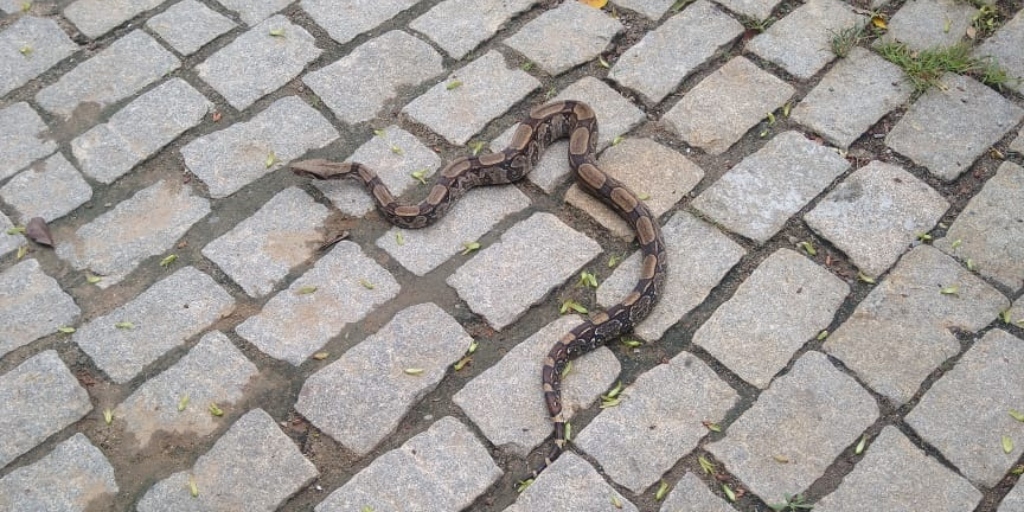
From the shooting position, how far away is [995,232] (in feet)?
19.2

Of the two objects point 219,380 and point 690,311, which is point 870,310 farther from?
point 219,380

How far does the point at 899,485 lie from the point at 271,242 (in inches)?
152

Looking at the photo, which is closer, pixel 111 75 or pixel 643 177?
pixel 643 177

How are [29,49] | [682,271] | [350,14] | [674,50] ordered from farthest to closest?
[350,14]
[674,50]
[29,49]
[682,271]

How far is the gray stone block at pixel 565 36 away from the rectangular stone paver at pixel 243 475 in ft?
11.0

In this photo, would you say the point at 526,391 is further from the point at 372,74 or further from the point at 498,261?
the point at 372,74

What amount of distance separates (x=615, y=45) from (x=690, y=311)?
2441mm

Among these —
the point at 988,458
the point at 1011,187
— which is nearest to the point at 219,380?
the point at 988,458

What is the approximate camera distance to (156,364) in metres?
5.31

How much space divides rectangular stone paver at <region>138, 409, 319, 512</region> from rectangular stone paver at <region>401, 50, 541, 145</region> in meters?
2.44

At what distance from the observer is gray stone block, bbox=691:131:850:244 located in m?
5.96

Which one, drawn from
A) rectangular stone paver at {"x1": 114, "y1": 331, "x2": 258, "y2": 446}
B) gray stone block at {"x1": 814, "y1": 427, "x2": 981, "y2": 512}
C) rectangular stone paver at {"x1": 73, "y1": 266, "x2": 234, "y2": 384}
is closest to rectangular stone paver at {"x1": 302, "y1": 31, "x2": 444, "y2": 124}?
rectangular stone paver at {"x1": 73, "y1": 266, "x2": 234, "y2": 384}

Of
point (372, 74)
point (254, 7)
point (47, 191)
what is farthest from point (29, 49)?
point (372, 74)

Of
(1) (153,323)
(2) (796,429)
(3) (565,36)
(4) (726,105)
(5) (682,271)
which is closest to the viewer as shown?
(2) (796,429)
